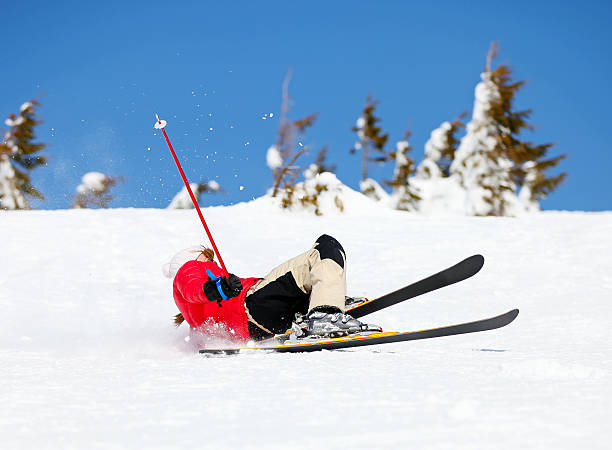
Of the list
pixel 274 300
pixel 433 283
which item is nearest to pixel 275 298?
pixel 274 300

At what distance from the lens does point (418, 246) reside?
279 inches

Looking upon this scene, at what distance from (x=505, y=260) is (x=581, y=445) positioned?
544 centimetres

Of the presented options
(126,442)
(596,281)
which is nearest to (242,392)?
(126,442)

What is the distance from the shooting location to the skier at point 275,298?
2.86m

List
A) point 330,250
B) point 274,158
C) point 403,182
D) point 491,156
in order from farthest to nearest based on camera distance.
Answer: point 403,182
point 491,156
point 274,158
point 330,250

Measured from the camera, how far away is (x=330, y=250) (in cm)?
304

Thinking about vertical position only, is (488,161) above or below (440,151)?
below

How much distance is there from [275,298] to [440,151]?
27741 millimetres

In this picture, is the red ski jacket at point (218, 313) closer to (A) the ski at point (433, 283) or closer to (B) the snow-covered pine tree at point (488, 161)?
(A) the ski at point (433, 283)

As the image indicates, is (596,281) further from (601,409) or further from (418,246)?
(601,409)

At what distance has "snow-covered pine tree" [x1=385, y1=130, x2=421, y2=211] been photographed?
27.5 metres

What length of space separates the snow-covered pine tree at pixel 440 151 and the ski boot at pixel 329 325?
26702 millimetres

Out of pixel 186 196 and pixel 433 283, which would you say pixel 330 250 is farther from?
pixel 186 196

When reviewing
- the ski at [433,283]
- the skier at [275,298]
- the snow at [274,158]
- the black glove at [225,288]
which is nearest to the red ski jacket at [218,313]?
the skier at [275,298]
